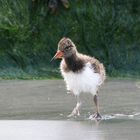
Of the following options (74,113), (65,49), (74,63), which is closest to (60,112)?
(74,113)

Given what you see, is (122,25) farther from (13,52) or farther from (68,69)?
(68,69)

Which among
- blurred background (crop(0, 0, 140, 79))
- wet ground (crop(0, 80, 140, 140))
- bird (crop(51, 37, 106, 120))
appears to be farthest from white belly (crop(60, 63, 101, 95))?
blurred background (crop(0, 0, 140, 79))

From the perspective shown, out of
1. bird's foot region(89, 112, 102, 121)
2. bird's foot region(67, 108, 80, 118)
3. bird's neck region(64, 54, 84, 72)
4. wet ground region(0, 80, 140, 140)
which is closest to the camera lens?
wet ground region(0, 80, 140, 140)

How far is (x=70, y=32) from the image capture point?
14906mm

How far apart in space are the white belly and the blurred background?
4.74m

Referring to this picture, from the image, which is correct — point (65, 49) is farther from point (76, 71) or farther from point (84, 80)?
point (84, 80)

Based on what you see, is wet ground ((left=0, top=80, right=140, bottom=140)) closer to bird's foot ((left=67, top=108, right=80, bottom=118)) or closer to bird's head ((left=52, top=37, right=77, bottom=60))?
bird's foot ((left=67, top=108, right=80, bottom=118))

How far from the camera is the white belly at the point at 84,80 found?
9484 millimetres

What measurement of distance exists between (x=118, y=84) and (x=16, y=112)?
3.52 metres

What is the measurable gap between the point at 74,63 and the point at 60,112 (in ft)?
2.63

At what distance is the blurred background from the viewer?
14.5m

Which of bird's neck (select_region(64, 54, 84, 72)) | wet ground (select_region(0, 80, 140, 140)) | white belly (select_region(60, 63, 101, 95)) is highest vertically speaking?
bird's neck (select_region(64, 54, 84, 72))

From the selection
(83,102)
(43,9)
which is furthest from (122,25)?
(83,102)

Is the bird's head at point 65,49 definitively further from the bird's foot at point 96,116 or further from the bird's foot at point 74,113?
the bird's foot at point 96,116
